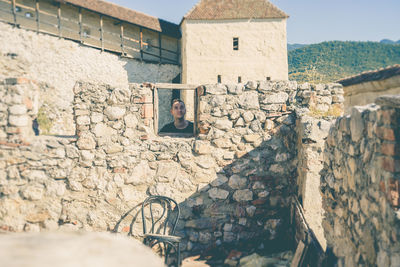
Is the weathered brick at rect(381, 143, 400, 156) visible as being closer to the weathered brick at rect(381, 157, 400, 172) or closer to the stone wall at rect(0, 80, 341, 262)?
the weathered brick at rect(381, 157, 400, 172)

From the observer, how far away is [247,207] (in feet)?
13.0

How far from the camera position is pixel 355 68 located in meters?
22.2

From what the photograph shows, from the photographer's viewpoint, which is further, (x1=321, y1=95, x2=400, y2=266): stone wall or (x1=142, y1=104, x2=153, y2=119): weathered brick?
(x1=142, y1=104, x2=153, y2=119): weathered brick

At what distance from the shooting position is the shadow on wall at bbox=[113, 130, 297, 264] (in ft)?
12.8

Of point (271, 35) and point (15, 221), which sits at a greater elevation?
point (271, 35)

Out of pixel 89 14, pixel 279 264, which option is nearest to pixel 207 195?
pixel 279 264

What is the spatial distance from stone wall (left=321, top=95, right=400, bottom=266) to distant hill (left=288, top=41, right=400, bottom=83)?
16.7m

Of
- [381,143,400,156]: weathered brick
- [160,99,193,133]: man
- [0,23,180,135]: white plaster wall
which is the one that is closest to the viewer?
[381,143,400,156]: weathered brick

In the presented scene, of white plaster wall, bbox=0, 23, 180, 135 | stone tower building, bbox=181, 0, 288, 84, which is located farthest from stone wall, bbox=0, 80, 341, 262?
stone tower building, bbox=181, 0, 288, 84

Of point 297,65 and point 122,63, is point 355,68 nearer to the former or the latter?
point 297,65

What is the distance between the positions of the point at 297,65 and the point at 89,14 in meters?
13.6

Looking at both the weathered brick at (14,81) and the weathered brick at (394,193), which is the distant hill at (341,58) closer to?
the weathered brick at (14,81)

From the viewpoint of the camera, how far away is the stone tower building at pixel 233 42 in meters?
15.6

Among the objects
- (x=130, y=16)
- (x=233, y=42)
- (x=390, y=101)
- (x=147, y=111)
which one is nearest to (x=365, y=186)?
(x=390, y=101)
